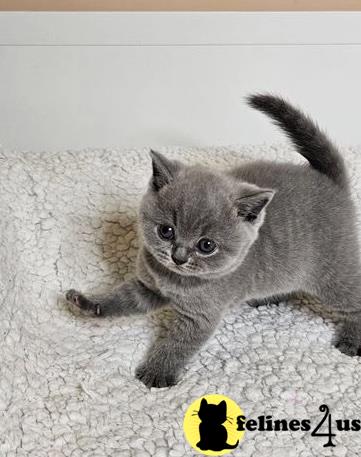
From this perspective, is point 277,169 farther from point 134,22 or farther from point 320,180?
point 134,22

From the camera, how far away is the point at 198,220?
1104mm

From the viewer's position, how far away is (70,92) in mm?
1747

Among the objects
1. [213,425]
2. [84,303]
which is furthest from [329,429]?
[84,303]

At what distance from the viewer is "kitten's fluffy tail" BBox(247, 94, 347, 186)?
1311 mm

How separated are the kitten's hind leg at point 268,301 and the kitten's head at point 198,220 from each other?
0.31m

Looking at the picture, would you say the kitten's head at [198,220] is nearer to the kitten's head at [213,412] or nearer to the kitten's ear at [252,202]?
the kitten's ear at [252,202]

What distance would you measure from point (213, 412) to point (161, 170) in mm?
456

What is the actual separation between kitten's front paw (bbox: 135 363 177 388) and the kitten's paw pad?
1.22ft

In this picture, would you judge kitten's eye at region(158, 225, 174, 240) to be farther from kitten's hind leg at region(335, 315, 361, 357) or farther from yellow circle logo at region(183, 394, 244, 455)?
kitten's hind leg at region(335, 315, 361, 357)

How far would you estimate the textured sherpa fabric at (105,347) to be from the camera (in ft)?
3.54

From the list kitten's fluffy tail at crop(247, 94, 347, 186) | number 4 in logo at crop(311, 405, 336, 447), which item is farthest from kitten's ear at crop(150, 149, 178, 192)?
number 4 in logo at crop(311, 405, 336, 447)

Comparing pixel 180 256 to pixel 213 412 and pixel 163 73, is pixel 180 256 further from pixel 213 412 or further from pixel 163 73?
pixel 163 73

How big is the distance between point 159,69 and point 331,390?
1.01 metres

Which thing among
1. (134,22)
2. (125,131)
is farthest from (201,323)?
(134,22)
